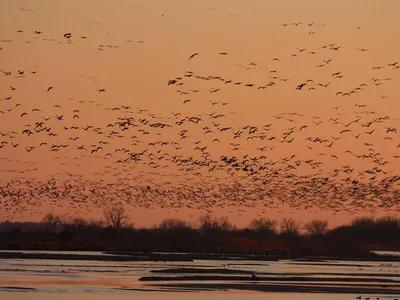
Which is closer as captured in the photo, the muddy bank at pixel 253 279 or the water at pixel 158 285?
the water at pixel 158 285

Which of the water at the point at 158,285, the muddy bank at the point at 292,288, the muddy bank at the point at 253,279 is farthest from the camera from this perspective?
the muddy bank at the point at 253,279

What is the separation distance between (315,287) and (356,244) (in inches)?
4030

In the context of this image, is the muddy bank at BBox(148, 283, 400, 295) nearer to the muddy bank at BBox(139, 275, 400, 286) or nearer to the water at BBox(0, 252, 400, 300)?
the water at BBox(0, 252, 400, 300)

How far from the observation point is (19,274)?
65.4 metres

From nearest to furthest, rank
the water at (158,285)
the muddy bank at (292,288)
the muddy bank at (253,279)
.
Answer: the water at (158,285) < the muddy bank at (292,288) < the muddy bank at (253,279)

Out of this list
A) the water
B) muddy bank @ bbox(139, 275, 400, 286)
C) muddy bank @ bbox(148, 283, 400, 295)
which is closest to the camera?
the water

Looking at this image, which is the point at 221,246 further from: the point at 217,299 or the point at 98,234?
the point at 217,299

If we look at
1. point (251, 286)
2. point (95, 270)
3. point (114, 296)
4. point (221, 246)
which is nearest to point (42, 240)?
point (221, 246)

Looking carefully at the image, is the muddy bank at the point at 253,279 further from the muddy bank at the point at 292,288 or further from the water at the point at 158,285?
the muddy bank at the point at 292,288

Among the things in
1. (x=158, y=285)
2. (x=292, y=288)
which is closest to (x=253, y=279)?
(x=292, y=288)

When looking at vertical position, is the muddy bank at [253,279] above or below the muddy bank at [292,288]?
above

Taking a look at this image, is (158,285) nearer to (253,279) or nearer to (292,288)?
(292,288)

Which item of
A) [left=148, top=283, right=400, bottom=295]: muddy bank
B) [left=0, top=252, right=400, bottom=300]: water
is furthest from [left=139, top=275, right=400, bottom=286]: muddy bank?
[left=148, top=283, right=400, bottom=295]: muddy bank

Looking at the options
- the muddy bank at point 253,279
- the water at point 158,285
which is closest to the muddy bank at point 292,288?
the water at point 158,285
